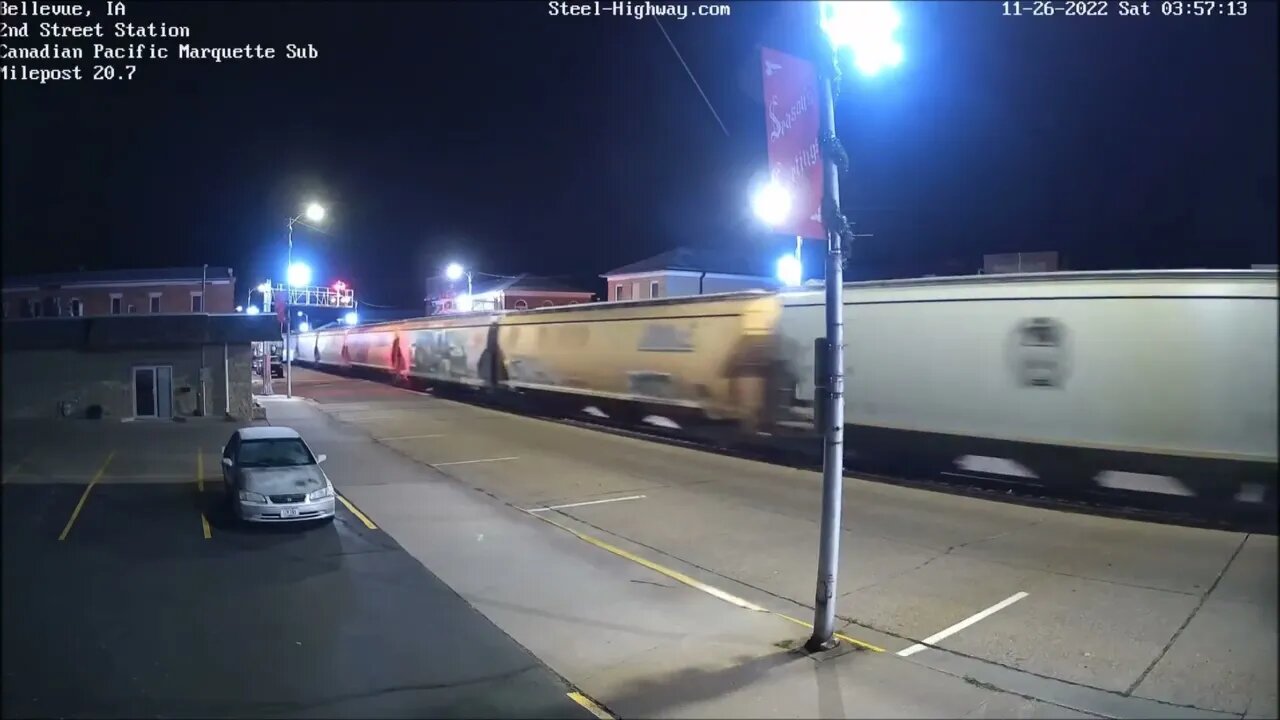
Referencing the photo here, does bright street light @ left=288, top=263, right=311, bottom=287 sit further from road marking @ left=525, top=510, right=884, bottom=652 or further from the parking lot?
road marking @ left=525, top=510, right=884, bottom=652

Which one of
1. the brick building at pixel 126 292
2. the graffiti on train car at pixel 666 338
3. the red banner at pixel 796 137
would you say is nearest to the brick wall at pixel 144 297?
the brick building at pixel 126 292

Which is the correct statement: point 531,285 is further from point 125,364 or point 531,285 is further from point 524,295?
point 125,364

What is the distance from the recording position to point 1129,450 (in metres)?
9.96

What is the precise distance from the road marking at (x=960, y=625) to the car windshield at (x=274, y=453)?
25.2 ft

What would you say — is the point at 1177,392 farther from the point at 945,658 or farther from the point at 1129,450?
the point at 945,658

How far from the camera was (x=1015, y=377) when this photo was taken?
1119 cm

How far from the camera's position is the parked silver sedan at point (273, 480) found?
30.5ft

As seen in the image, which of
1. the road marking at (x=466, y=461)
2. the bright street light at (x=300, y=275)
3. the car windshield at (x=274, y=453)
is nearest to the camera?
the car windshield at (x=274, y=453)

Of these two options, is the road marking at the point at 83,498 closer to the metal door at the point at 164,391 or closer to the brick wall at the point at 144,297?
the metal door at the point at 164,391

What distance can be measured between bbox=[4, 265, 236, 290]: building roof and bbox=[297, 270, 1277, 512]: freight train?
639 centimetres

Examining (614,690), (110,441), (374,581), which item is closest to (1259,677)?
(614,690)

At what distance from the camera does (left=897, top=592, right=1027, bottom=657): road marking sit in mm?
6062

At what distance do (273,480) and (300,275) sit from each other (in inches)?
473

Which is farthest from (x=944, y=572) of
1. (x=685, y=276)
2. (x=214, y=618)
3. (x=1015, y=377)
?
(x=685, y=276)
